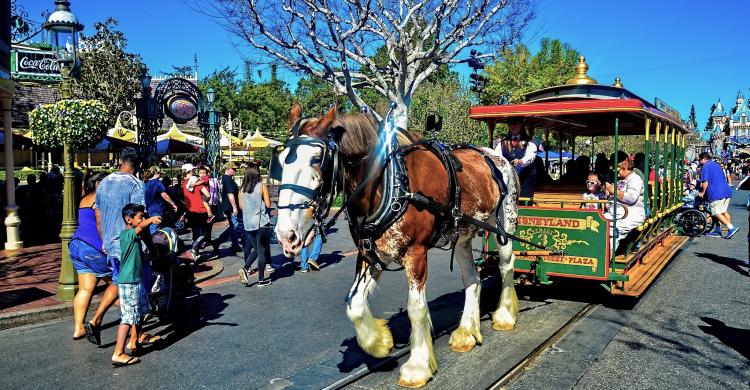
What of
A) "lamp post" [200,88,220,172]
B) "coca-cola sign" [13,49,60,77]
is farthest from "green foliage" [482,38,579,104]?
"coca-cola sign" [13,49,60,77]

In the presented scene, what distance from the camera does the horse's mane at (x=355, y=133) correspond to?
420cm

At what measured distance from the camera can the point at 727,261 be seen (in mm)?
10305

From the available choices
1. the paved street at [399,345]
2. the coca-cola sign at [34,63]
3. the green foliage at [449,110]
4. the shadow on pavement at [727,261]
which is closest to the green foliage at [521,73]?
the green foliage at [449,110]

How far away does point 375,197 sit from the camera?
14.3 ft

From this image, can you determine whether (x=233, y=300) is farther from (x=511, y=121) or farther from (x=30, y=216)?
(x=30, y=216)

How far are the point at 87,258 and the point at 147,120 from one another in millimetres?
8830

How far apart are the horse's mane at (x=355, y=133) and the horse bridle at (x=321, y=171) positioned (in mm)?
135

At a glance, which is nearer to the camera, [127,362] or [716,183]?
[127,362]

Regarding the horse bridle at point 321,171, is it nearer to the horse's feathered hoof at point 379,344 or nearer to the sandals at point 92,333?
the horse's feathered hoof at point 379,344

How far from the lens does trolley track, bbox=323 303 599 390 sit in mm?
4449

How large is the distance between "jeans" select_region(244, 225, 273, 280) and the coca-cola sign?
6819 mm

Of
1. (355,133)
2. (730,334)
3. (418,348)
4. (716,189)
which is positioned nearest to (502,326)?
(418,348)

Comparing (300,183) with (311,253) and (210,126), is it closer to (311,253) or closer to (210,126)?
(311,253)

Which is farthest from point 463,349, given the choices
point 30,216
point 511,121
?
point 30,216
